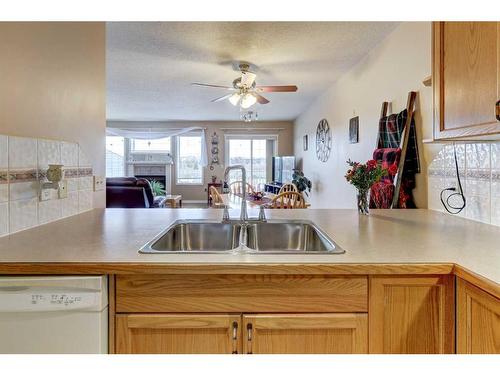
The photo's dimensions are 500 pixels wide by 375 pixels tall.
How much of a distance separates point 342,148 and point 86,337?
11.6 feet

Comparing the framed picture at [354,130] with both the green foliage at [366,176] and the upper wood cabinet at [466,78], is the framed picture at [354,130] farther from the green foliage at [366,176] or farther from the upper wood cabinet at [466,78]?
the upper wood cabinet at [466,78]

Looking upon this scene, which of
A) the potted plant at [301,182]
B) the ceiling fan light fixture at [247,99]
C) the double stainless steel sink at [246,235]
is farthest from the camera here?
the potted plant at [301,182]

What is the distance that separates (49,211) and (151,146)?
668cm

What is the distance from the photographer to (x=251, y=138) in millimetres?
8000

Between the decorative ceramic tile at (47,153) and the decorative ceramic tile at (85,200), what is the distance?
0.32m

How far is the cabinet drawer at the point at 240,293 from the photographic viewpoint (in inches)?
39.1

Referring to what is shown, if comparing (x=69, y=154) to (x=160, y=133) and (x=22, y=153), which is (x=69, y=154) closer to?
(x=22, y=153)

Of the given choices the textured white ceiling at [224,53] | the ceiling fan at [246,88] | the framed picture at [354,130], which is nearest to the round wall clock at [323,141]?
the textured white ceiling at [224,53]

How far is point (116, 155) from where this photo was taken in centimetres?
798

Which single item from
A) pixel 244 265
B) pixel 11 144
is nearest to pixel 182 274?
pixel 244 265

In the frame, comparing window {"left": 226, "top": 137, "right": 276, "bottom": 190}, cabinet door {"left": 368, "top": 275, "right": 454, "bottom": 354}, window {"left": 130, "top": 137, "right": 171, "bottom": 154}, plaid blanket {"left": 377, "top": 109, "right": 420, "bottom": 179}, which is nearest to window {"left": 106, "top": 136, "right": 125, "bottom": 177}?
window {"left": 130, "top": 137, "right": 171, "bottom": 154}

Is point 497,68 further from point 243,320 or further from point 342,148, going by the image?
point 342,148

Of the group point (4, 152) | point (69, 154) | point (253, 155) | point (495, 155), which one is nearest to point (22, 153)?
point (4, 152)

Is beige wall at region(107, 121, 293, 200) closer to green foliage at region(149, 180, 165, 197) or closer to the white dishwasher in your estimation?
green foliage at region(149, 180, 165, 197)
